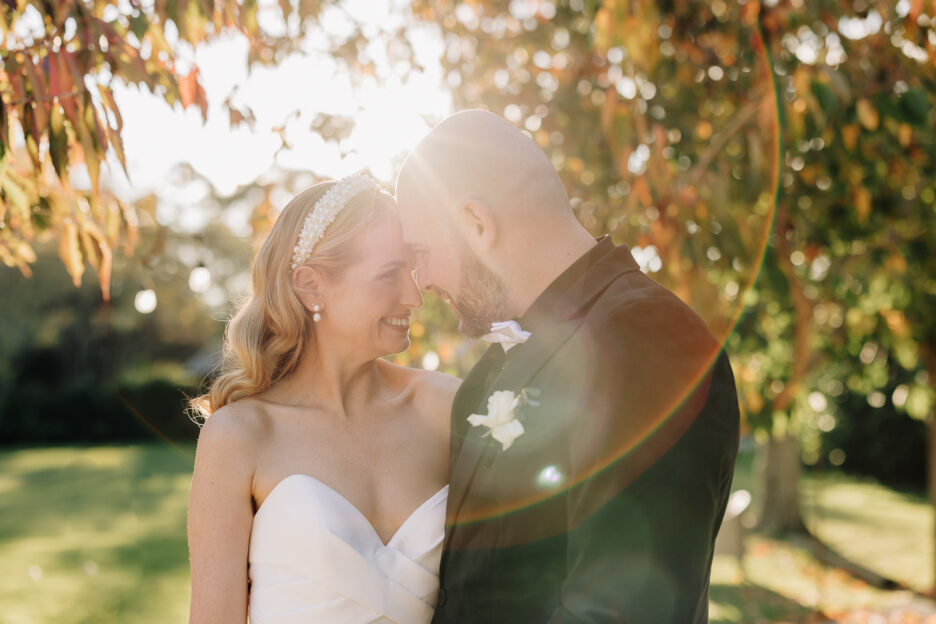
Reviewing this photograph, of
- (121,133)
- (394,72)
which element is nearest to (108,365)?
(394,72)

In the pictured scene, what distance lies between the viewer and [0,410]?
2553 centimetres

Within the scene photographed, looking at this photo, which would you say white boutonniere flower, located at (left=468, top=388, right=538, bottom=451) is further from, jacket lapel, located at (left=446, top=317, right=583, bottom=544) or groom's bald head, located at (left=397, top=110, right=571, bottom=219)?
groom's bald head, located at (left=397, top=110, right=571, bottom=219)

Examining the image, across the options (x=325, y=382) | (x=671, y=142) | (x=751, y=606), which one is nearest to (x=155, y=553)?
(x=751, y=606)

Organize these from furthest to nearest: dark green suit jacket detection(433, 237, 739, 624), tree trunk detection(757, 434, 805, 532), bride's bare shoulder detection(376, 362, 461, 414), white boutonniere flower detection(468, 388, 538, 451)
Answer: tree trunk detection(757, 434, 805, 532) < bride's bare shoulder detection(376, 362, 461, 414) < white boutonniere flower detection(468, 388, 538, 451) < dark green suit jacket detection(433, 237, 739, 624)

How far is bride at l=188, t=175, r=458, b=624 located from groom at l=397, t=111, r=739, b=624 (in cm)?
35

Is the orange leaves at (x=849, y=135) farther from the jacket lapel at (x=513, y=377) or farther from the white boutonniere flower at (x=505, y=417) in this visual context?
the white boutonniere flower at (x=505, y=417)

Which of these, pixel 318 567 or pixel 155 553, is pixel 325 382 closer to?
pixel 318 567

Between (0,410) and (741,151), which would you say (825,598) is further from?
(0,410)

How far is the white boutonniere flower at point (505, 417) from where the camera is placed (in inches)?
81.3

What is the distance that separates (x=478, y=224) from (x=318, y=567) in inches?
46.0

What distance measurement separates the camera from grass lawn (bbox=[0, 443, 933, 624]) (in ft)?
32.7

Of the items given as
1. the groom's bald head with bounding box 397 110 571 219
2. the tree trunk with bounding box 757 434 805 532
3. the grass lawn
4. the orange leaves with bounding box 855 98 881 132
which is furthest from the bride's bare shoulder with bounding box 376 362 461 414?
the tree trunk with bounding box 757 434 805 532

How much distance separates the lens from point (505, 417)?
2.09m

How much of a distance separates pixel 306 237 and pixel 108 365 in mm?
32778
